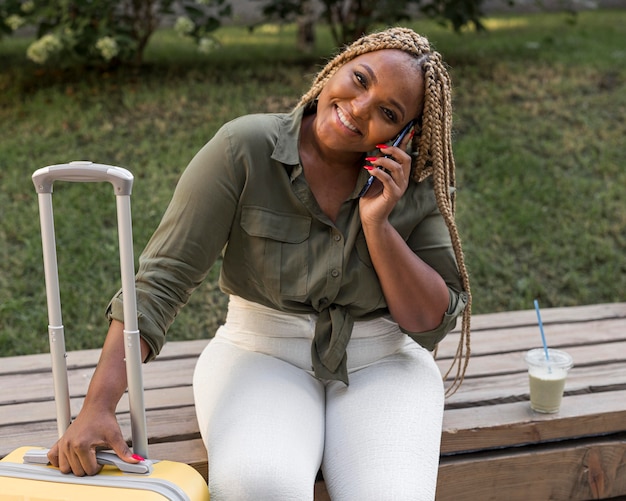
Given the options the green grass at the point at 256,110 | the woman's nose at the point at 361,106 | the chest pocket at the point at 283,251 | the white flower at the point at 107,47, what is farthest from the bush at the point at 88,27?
the woman's nose at the point at 361,106

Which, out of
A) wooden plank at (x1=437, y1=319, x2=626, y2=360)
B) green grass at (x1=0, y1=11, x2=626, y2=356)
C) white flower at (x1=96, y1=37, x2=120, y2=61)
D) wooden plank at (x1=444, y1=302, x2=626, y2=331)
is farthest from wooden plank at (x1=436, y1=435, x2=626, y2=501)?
white flower at (x1=96, y1=37, x2=120, y2=61)

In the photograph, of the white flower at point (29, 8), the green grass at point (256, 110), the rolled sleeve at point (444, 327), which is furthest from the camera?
the white flower at point (29, 8)

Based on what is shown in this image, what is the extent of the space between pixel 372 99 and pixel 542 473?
1174 mm

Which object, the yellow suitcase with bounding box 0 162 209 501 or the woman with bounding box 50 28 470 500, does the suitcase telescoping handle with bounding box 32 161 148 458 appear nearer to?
the yellow suitcase with bounding box 0 162 209 501

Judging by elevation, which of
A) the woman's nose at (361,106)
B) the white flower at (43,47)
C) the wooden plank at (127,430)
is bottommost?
the wooden plank at (127,430)

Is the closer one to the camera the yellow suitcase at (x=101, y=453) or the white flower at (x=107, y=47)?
the yellow suitcase at (x=101, y=453)

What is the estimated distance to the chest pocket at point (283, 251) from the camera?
224 cm

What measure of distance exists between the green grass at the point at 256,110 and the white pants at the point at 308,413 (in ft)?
4.26

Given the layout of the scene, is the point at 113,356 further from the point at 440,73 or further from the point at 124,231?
the point at 440,73

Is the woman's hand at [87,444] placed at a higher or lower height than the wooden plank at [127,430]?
higher

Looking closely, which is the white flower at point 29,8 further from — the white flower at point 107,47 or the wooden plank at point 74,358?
the wooden plank at point 74,358

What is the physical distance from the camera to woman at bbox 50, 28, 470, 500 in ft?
6.74

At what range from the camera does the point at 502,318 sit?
127 inches

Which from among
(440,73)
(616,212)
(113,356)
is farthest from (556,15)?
(113,356)
